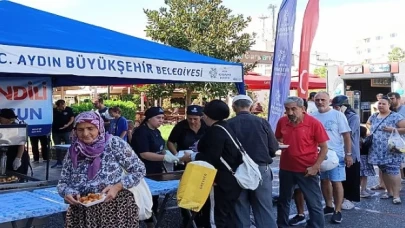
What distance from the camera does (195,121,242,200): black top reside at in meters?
3.95

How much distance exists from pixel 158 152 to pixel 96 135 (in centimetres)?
195

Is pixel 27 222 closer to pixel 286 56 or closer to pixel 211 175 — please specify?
pixel 211 175

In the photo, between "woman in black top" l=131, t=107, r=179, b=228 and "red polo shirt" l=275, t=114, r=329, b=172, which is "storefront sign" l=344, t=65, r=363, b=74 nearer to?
"red polo shirt" l=275, t=114, r=329, b=172

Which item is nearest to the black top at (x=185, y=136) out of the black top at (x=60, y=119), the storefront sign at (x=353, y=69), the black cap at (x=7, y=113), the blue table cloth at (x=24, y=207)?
the black cap at (x=7, y=113)

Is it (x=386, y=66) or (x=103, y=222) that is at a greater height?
(x=386, y=66)

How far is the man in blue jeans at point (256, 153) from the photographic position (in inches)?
167

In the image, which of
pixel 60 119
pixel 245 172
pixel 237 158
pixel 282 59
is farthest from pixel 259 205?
pixel 60 119

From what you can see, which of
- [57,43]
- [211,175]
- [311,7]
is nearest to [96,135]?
[211,175]

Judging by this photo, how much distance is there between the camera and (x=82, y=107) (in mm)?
15352

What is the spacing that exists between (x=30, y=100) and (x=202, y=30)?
10861mm

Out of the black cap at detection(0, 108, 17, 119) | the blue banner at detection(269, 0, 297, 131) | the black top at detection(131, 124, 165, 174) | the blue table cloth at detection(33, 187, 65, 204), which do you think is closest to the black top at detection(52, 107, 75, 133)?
the black cap at detection(0, 108, 17, 119)

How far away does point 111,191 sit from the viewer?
2863mm

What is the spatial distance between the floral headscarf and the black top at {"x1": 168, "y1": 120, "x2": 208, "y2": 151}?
2.38 metres

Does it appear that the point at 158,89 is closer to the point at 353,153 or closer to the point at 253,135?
the point at 353,153
